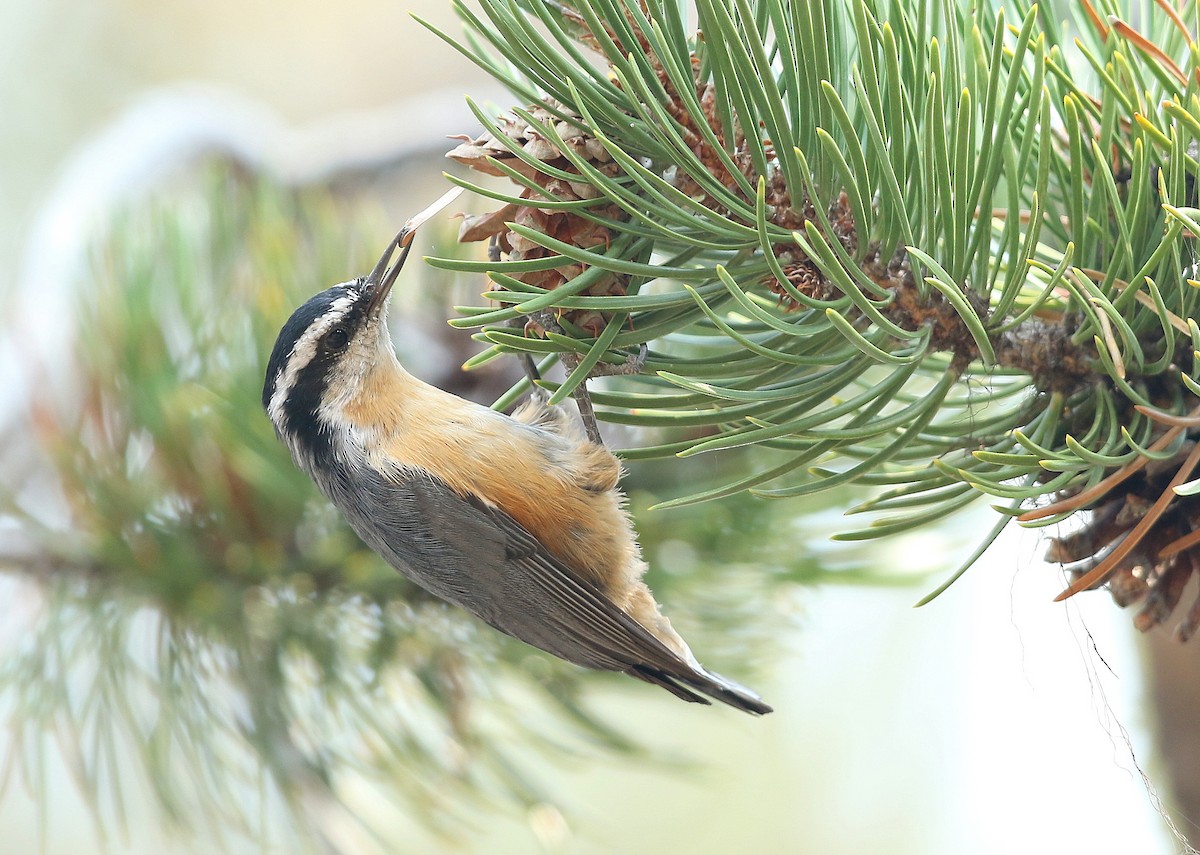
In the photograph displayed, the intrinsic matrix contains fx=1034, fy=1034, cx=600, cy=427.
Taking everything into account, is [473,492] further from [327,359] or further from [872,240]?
[872,240]

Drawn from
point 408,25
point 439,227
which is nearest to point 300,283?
point 439,227

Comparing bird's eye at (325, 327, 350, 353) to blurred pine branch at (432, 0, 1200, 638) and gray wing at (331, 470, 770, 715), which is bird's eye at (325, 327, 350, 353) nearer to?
gray wing at (331, 470, 770, 715)

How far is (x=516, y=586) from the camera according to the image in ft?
5.08

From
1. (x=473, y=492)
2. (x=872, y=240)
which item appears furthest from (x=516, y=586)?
(x=872, y=240)

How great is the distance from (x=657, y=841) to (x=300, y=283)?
3459 millimetres

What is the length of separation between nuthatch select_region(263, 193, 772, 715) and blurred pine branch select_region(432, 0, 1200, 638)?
63 centimetres

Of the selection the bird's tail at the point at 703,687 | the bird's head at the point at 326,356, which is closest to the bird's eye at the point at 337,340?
the bird's head at the point at 326,356

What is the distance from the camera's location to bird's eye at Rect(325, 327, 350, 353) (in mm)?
1683

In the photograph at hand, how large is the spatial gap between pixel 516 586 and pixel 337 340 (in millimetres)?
520

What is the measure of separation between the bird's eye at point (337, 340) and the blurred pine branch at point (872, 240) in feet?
2.63

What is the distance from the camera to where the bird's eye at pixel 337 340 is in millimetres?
1683

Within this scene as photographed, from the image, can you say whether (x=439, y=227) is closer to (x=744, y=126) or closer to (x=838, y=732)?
(x=744, y=126)

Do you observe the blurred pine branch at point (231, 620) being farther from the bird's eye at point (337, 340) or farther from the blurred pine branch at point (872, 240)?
the blurred pine branch at point (872, 240)

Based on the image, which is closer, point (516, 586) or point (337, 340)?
point (516, 586)
